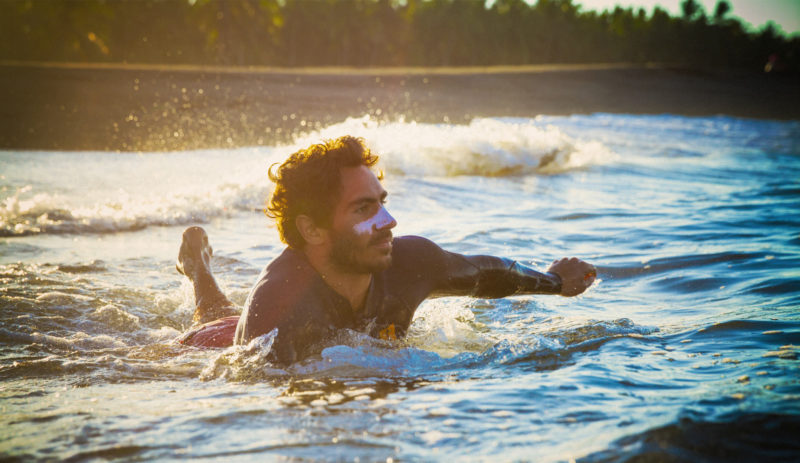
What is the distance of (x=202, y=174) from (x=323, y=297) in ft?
31.5

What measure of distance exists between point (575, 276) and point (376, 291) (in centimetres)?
122

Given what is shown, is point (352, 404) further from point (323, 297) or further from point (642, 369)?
point (642, 369)

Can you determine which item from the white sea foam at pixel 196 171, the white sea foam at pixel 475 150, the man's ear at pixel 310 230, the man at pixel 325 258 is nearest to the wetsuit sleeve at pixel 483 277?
the man at pixel 325 258

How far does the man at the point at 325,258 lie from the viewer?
385 centimetres

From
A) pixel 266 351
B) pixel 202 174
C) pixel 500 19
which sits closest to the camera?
pixel 266 351

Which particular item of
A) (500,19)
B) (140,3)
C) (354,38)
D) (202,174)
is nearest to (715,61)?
(500,19)

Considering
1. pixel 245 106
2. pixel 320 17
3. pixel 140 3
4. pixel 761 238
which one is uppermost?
pixel 320 17

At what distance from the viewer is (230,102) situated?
20859 mm

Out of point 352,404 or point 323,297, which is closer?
point 352,404

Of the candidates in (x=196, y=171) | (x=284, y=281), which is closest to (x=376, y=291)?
(x=284, y=281)

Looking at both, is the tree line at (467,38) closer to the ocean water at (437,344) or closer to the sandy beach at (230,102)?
the sandy beach at (230,102)

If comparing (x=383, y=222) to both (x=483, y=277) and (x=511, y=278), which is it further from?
(x=511, y=278)

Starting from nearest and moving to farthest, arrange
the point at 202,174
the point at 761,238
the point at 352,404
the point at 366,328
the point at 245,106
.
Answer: the point at 352,404
the point at 366,328
the point at 761,238
the point at 202,174
the point at 245,106

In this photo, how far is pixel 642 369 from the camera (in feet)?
13.0
